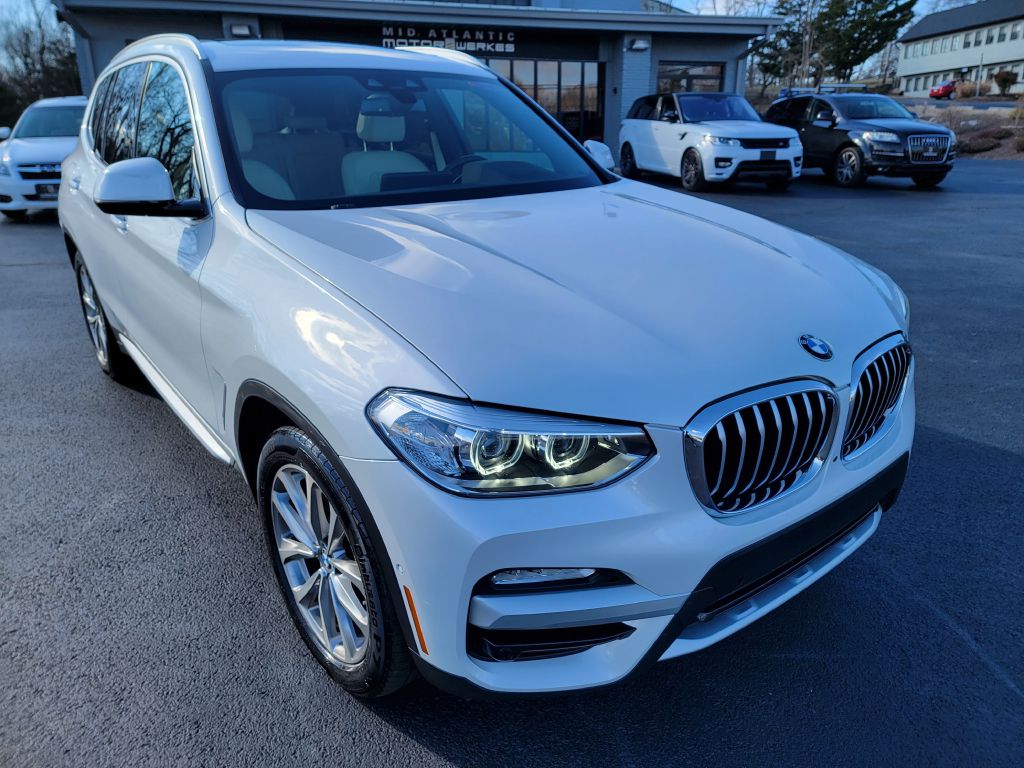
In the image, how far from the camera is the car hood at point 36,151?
35.4 ft

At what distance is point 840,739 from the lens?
2.12 meters

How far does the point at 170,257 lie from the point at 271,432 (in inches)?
36.1

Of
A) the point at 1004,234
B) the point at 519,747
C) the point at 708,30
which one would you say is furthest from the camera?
the point at 708,30

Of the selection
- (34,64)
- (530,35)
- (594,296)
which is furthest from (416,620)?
(34,64)

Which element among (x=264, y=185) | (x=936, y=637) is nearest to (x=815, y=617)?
(x=936, y=637)

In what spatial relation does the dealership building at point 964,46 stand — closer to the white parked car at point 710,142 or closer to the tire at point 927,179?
the tire at point 927,179

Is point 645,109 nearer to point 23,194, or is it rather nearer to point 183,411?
point 23,194

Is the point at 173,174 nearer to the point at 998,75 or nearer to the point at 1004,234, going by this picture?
the point at 1004,234

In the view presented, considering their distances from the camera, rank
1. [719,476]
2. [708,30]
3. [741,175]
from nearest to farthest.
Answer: [719,476]
[741,175]
[708,30]

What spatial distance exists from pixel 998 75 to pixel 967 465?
66.2 metres

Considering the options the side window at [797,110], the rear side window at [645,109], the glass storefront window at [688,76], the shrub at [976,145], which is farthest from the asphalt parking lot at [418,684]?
the shrub at [976,145]

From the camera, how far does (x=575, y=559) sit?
1.68 metres

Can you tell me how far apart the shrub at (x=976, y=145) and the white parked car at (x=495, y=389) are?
79.1ft

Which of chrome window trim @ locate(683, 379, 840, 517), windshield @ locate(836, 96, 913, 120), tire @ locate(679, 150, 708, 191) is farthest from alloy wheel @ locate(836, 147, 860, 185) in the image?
chrome window trim @ locate(683, 379, 840, 517)
